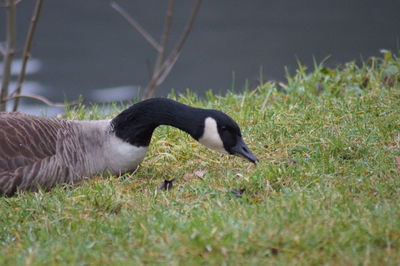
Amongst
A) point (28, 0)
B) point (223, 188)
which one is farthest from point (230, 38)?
point (223, 188)

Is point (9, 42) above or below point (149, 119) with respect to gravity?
above

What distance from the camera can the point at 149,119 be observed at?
5746 mm

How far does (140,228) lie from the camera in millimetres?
4246

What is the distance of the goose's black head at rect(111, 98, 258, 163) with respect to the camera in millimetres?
5520

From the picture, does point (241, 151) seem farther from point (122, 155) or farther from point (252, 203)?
point (122, 155)

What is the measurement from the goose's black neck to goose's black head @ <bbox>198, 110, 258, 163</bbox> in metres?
0.13

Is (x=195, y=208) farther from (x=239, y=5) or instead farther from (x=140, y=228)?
(x=239, y=5)

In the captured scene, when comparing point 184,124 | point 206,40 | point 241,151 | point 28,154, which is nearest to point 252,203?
point 241,151

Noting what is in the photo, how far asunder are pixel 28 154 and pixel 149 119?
1.03m

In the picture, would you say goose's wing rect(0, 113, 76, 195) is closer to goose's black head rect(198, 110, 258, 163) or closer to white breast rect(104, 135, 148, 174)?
white breast rect(104, 135, 148, 174)

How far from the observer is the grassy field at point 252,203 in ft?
12.3

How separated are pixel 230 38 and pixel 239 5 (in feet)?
9.34

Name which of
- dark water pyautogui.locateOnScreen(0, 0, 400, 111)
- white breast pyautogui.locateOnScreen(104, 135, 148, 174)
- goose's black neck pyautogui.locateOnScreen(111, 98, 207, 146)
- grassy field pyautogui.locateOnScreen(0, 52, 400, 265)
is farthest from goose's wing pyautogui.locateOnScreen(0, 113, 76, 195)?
dark water pyautogui.locateOnScreen(0, 0, 400, 111)

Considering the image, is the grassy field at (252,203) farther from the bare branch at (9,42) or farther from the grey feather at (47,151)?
the bare branch at (9,42)
